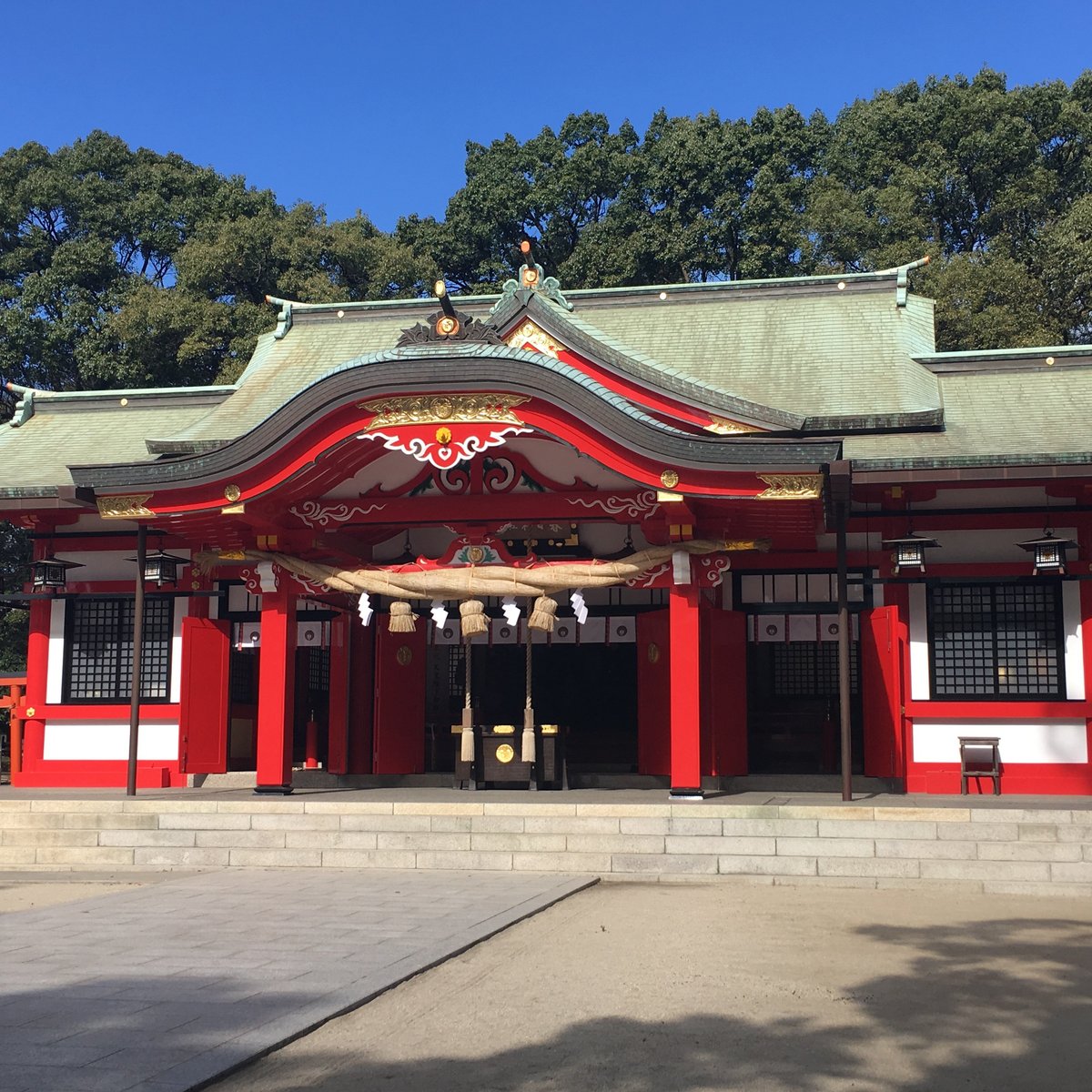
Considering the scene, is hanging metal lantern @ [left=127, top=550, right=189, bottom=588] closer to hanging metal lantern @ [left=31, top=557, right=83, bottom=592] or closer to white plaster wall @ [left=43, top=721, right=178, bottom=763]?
hanging metal lantern @ [left=31, top=557, right=83, bottom=592]

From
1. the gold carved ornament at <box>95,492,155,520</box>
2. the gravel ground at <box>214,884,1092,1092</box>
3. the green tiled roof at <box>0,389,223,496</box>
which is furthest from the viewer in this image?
the green tiled roof at <box>0,389,223,496</box>

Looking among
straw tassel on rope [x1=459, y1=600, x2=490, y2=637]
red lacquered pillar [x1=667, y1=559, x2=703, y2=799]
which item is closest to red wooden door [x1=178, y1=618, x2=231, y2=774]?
straw tassel on rope [x1=459, y1=600, x2=490, y2=637]

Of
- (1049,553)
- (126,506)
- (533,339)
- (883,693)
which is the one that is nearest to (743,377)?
(533,339)

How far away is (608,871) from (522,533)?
16.7 feet

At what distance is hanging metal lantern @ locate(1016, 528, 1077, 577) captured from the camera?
14.6 meters

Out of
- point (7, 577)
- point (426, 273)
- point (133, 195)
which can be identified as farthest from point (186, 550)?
point (133, 195)

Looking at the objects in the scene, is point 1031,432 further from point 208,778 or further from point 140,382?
point 140,382

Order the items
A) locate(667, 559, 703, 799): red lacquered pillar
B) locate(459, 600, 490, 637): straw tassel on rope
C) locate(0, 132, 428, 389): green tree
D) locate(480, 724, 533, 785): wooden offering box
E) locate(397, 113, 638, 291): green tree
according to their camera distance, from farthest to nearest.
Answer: locate(397, 113, 638, 291): green tree, locate(0, 132, 428, 389): green tree, locate(480, 724, 533, 785): wooden offering box, locate(459, 600, 490, 637): straw tassel on rope, locate(667, 559, 703, 799): red lacquered pillar

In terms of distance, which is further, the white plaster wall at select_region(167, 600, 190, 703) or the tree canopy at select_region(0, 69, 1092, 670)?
the tree canopy at select_region(0, 69, 1092, 670)

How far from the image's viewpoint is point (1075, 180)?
135 feet

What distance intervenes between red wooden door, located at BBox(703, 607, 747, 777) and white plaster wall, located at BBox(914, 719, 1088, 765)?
2122 mm

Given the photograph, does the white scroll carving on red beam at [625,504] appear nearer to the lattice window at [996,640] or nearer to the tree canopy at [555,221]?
the lattice window at [996,640]

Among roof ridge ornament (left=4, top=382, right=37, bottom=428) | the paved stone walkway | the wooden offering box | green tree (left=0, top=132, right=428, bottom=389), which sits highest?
green tree (left=0, top=132, right=428, bottom=389)

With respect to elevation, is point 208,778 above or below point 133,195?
below
